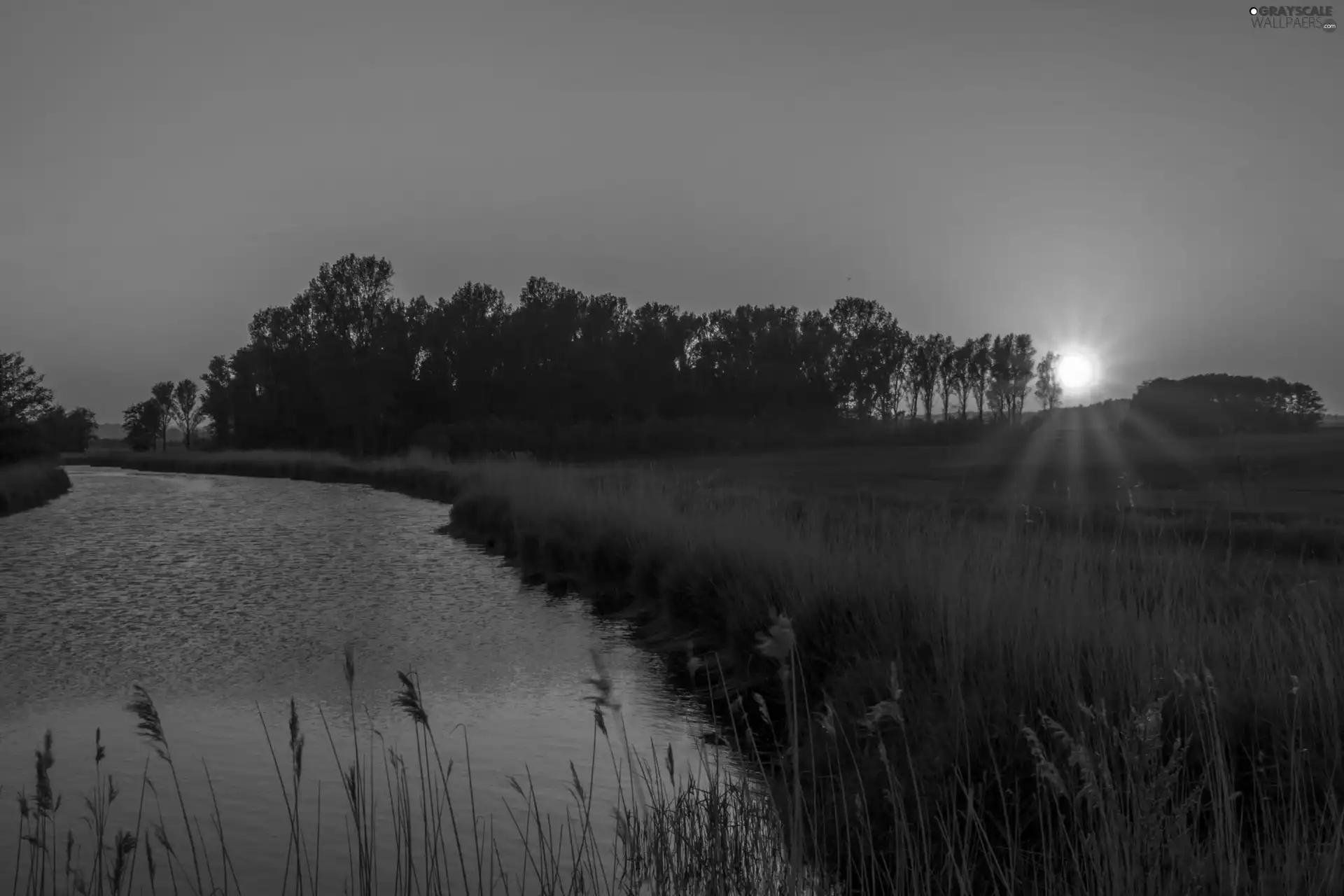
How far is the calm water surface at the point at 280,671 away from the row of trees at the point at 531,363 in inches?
1845

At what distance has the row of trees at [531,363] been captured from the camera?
6669 centimetres

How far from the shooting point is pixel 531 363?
225 feet

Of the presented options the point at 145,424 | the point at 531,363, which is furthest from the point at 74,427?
the point at 531,363

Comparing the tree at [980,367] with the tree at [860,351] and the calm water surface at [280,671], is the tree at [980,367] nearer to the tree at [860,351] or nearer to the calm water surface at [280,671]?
the tree at [860,351]

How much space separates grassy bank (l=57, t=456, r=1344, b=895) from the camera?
10.6 feet

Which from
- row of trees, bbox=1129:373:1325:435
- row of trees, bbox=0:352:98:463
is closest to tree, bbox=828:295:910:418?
row of trees, bbox=1129:373:1325:435

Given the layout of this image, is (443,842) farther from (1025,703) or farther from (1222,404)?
(1222,404)

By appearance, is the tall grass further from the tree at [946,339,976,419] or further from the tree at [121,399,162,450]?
the tree at [121,399,162,450]

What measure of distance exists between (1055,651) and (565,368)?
6387 centimetres

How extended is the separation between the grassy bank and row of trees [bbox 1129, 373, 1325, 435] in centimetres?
3807

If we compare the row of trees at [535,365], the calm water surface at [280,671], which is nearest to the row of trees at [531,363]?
the row of trees at [535,365]

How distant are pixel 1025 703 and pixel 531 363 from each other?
6484cm

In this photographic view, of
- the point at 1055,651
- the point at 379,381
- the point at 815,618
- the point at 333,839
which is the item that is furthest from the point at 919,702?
the point at 379,381

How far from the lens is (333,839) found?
5.69 m
